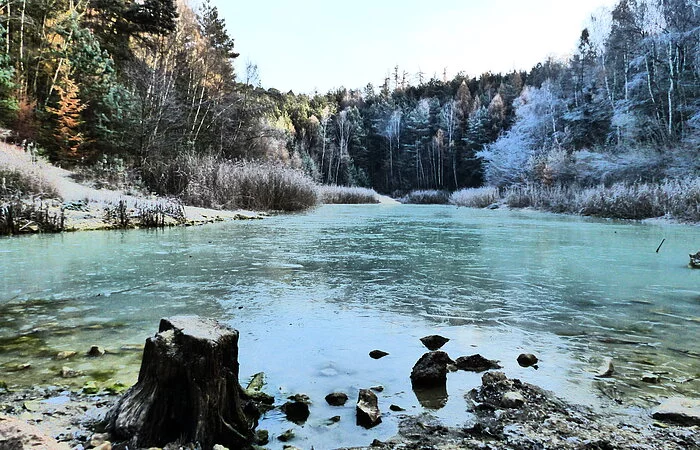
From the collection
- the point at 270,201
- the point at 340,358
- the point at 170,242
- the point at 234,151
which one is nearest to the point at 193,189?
the point at 270,201

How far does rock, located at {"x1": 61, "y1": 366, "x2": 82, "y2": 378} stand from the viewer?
1922 mm

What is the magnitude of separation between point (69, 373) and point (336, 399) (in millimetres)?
1099

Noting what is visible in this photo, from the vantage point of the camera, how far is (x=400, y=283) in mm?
4250

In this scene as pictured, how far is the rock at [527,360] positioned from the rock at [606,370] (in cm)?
25

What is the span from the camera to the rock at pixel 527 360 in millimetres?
2154

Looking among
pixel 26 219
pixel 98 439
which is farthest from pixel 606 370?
pixel 26 219

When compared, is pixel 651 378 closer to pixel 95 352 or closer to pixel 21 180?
pixel 95 352

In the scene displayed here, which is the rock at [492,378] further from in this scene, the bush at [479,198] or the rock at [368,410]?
the bush at [479,198]

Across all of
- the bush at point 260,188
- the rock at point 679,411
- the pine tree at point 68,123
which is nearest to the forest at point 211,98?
the pine tree at point 68,123

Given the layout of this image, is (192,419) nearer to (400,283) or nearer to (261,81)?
(400,283)

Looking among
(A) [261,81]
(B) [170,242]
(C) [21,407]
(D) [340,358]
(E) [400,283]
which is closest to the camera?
(C) [21,407]

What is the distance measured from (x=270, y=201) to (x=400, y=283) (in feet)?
39.2

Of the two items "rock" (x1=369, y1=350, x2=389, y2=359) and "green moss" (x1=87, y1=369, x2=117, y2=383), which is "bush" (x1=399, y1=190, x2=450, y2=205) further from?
"green moss" (x1=87, y1=369, x2=117, y2=383)

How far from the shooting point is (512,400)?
5.53 feet
